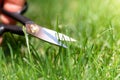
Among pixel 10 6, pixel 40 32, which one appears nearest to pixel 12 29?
pixel 40 32

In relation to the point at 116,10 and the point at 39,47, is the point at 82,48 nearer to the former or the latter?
the point at 39,47

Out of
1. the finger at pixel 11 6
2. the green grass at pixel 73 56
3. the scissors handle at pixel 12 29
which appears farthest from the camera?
the finger at pixel 11 6

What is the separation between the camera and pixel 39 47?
4.94 ft

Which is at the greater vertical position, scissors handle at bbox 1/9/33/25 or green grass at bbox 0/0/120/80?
scissors handle at bbox 1/9/33/25

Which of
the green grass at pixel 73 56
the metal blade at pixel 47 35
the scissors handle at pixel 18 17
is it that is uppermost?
the scissors handle at pixel 18 17

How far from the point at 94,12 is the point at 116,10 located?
0.10 metres

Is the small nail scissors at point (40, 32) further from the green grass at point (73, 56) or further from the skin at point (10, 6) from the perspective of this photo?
the skin at point (10, 6)

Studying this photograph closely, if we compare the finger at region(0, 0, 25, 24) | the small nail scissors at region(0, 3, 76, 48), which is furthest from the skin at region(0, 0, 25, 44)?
the small nail scissors at region(0, 3, 76, 48)

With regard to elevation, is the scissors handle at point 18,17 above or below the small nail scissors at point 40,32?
above

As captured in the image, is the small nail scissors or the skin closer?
the small nail scissors

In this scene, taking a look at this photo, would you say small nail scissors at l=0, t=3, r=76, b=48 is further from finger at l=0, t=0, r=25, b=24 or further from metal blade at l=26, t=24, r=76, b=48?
finger at l=0, t=0, r=25, b=24

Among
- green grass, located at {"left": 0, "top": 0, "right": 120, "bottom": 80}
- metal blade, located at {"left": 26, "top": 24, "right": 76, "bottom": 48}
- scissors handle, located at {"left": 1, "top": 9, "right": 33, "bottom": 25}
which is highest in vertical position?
scissors handle, located at {"left": 1, "top": 9, "right": 33, "bottom": 25}

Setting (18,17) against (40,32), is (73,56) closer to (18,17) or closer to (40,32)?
(40,32)

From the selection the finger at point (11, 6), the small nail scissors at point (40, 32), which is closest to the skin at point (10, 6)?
the finger at point (11, 6)
